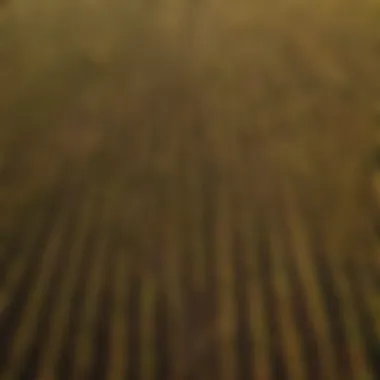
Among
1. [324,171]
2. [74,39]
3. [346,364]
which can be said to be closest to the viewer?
[346,364]

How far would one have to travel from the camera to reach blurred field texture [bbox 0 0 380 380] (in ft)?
1.17

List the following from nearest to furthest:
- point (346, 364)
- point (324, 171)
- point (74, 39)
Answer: point (346, 364), point (324, 171), point (74, 39)

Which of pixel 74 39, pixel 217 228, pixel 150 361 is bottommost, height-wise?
pixel 150 361

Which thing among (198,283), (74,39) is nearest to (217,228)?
(198,283)

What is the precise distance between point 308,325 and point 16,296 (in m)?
0.19

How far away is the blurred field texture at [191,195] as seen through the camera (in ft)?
1.17

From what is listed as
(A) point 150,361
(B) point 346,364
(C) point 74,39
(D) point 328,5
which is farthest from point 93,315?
(D) point 328,5

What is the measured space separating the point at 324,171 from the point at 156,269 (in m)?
0.16

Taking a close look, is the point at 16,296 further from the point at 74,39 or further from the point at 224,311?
the point at 74,39

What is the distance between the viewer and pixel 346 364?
1.13 feet

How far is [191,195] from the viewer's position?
444 mm

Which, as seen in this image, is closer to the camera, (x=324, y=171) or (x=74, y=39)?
(x=324, y=171)

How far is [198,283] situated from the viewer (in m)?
0.38

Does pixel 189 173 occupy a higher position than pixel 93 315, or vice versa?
pixel 189 173
